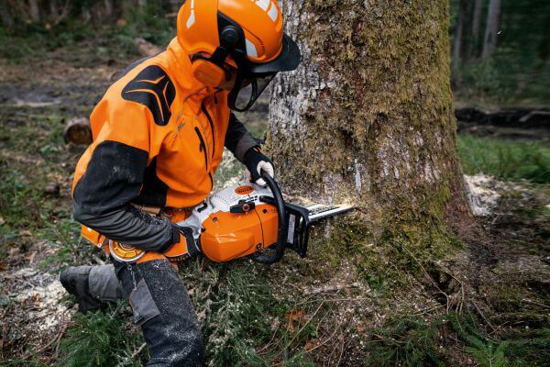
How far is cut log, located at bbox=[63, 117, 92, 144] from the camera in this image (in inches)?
245

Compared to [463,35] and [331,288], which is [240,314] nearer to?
[331,288]

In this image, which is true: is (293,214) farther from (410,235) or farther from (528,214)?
(528,214)

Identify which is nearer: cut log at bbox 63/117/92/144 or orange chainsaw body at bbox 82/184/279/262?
orange chainsaw body at bbox 82/184/279/262

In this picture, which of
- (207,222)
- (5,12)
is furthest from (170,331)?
(5,12)

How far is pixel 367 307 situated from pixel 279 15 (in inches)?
68.1

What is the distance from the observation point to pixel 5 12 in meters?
14.5

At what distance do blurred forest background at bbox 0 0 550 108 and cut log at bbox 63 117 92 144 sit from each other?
20.3 ft

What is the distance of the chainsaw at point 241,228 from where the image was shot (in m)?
2.36

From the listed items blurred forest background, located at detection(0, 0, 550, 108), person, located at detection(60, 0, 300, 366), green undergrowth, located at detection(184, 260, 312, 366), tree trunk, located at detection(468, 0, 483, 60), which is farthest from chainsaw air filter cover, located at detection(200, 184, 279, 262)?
tree trunk, located at detection(468, 0, 483, 60)

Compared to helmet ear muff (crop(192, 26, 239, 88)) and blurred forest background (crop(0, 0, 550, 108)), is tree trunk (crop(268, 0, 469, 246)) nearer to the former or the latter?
helmet ear muff (crop(192, 26, 239, 88))

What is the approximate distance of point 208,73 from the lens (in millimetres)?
2160

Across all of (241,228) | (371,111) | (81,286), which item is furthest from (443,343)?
(81,286)

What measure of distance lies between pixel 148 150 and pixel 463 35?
15047 mm

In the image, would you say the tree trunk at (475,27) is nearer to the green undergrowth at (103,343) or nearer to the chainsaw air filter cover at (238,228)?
the chainsaw air filter cover at (238,228)
